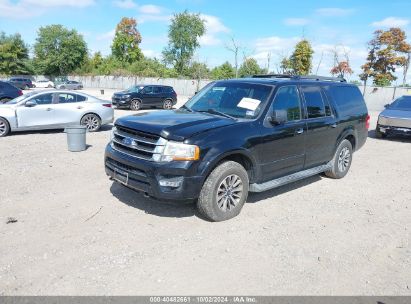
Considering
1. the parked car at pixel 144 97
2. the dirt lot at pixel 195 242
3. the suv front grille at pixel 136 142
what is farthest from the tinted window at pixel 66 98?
the parked car at pixel 144 97

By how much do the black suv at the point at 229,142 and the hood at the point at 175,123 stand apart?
0.01m

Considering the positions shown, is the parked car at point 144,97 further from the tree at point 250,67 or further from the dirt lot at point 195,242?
the tree at point 250,67

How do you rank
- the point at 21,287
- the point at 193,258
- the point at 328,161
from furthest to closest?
1. the point at 328,161
2. the point at 193,258
3. the point at 21,287

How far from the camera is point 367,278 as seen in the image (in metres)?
3.69

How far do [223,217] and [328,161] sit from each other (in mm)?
3023

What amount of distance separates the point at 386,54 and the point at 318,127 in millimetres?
38714

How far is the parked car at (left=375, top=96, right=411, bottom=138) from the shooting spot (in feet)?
40.3

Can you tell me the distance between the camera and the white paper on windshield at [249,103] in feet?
17.5

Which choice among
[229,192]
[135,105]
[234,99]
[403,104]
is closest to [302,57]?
[135,105]

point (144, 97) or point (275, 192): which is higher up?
point (144, 97)

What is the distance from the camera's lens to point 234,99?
5.61m

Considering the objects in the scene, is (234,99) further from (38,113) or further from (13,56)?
(13,56)

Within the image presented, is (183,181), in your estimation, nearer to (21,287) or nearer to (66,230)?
(66,230)

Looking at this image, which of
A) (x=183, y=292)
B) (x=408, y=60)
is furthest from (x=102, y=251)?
(x=408, y=60)
